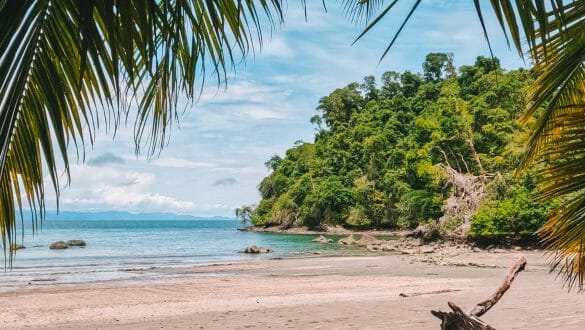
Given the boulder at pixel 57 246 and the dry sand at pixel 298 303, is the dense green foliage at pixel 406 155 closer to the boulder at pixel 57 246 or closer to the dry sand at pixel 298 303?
the dry sand at pixel 298 303

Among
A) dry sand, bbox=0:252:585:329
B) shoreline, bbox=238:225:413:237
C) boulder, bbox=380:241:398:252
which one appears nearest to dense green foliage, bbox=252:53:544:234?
shoreline, bbox=238:225:413:237

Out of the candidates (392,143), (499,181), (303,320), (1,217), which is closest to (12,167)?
(1,217)

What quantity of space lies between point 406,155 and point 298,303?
47505 mm

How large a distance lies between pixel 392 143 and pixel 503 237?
38.7 m

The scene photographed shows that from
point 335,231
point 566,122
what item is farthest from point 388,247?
point 566,122

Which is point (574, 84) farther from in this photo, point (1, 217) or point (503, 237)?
point (503, 237)

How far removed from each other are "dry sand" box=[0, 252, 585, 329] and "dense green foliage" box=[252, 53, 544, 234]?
532 inches

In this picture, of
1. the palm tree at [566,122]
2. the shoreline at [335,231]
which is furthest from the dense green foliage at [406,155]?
the palm tree at [566,122]

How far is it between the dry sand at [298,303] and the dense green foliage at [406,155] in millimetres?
13524

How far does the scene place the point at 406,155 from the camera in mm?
57250

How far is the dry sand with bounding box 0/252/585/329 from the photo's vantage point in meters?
8.58

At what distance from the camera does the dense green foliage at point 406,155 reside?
4103 cm

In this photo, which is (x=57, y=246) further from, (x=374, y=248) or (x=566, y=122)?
(x=566, y=122)

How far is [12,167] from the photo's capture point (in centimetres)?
150
